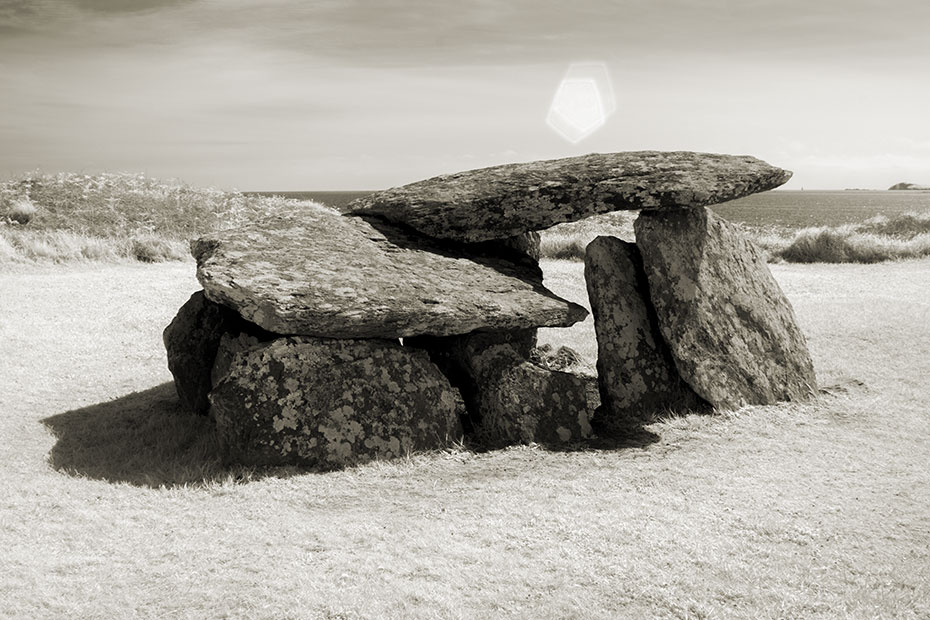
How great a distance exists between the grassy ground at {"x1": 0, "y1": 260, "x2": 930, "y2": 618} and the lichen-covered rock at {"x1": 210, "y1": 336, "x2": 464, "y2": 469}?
25 cm

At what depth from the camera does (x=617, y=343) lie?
9445 millimetres

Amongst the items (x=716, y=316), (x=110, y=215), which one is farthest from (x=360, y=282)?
(x=110, y=215)

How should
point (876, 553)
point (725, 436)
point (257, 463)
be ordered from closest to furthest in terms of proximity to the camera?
point (876, 553) → point (257, 463) → point (725, 436)

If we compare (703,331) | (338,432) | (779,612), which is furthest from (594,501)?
(703,331)

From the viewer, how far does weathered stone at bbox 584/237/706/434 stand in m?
9.39

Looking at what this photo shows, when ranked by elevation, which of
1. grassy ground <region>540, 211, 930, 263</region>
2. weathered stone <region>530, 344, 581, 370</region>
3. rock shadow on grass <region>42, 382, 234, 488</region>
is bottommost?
rock shadow on grass <region>42, 382, 234, 488</region>

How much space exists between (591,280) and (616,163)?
4.64 feet

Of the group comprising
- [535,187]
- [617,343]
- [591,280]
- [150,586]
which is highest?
[535,187]

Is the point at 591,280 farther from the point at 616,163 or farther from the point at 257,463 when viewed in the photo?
the point at 257,463

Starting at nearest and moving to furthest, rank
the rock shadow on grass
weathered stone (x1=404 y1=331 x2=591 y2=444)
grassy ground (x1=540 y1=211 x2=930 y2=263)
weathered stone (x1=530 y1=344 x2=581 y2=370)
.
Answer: the rock shadow on grass, weathered stone (x1=404 y1=331 x2=591 y2=444), weathered stone (x1=530 y1=344 x2=581 y2=370), grassy ground (x1=540 y1=211 x2=930 y2=263)

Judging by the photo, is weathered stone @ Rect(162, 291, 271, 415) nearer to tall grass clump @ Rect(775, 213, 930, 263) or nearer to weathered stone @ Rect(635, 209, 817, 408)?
Result: weathered stone @ Rect(635, 209, 817, 408)

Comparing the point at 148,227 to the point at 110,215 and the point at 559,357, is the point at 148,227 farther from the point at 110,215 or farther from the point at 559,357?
the point at 559,357

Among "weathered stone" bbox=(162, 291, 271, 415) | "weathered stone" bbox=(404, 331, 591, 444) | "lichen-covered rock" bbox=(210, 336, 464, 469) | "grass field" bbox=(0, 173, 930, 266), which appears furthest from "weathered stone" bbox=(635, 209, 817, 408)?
"grass field" bbox=(0, 173, 930, 266)

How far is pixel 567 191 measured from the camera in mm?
9320
